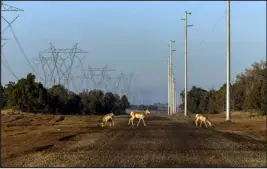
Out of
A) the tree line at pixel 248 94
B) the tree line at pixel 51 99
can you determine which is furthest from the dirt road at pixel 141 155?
the tree line at pixel 51 99

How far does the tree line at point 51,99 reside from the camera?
287 feet

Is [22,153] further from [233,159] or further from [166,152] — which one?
[233,159]

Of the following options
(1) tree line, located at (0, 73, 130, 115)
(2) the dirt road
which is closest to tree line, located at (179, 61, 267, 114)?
(1) tree line, located at (0, 73, 130, 115)

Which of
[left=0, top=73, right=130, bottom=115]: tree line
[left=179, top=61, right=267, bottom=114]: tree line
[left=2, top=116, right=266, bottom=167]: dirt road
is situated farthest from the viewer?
[left=0, top=73, right=130, bottom=115]: tree line

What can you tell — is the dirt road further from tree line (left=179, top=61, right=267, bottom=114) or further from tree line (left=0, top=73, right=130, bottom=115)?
tree line (left=0, top=73, right=130, bottom=115)

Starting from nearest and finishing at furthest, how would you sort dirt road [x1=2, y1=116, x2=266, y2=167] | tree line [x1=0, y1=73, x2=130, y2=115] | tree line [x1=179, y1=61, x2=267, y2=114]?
dirt road [x1=2, y1=116, x2=266, y2=167] < tree line [x1=179, y1=61, x2=267, y2=114] < tree line [x1=0, y1=73, x2=130, y2=115]

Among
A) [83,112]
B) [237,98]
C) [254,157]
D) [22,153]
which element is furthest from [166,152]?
[83,112]

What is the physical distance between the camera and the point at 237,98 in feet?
317

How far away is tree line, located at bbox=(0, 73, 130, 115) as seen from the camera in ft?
287

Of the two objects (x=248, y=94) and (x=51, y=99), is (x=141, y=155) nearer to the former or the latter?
(x=248, y=94)

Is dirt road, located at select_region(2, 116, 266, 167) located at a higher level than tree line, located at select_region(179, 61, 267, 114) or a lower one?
lower

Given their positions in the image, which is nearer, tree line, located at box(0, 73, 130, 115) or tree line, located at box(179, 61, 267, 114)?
tree line, located at box(179, 61, 267, 114)

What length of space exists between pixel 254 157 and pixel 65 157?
7.06 meters

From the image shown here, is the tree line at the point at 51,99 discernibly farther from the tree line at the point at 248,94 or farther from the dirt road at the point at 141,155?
the dirt road at the point at 141,155
